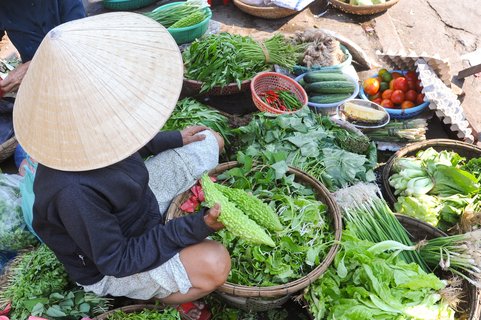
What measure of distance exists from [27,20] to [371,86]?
3257 mm

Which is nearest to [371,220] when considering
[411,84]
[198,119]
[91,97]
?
[198,119]

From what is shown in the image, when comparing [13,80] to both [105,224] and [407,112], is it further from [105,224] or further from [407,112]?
[407,112]

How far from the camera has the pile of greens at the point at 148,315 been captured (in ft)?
7.75

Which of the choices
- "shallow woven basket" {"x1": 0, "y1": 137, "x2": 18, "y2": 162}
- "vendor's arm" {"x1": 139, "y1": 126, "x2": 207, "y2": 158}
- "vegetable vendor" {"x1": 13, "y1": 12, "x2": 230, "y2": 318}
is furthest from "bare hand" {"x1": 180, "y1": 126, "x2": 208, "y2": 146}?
"shallow woven basket" {"x1": 0, "y1": 137, "x2": 18, "y2": 162}

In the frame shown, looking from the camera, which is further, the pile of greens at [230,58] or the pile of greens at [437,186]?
the pile of greens at [230,58]

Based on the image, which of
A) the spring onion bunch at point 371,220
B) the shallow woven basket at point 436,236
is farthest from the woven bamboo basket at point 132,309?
the shallow woven basket at point 436,236

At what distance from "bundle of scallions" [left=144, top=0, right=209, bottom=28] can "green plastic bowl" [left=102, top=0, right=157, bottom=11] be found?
100 centimetres

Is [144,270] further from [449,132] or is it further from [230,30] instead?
[230,30]

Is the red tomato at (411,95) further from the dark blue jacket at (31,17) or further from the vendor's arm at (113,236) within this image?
the dark blue jacket at (31,17)

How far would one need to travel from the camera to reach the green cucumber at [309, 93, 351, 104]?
13.4 ft

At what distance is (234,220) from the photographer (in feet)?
7.01

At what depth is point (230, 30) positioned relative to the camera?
18.7ft

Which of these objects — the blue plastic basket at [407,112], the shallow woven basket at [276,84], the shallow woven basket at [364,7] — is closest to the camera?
the shallow woven basket at [276,84]

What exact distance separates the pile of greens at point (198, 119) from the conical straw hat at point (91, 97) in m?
1.77
